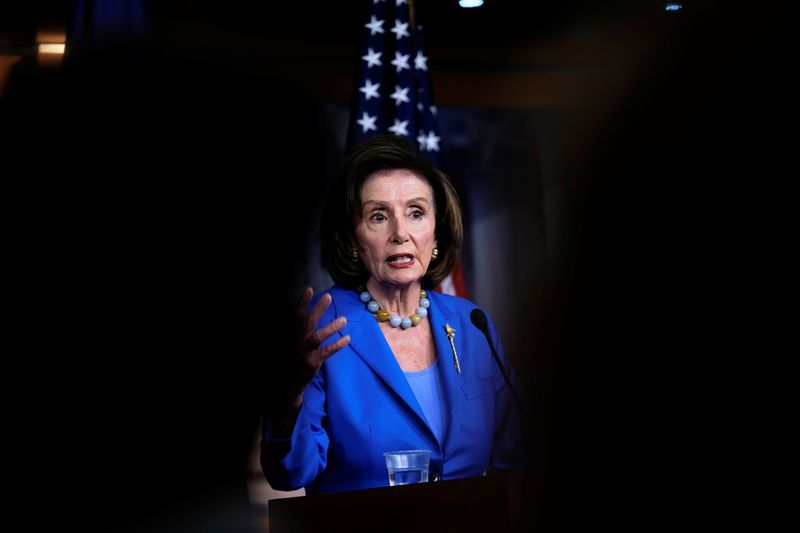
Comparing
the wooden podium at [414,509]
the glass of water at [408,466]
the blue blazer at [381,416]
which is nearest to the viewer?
the wooden podium at [414,509]

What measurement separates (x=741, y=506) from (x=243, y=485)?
1860 millimetres

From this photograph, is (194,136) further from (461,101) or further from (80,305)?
(461,101)

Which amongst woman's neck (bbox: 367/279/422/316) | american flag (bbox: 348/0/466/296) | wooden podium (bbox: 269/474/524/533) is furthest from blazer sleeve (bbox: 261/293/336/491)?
american flag (bbox: 348/0/466/296)

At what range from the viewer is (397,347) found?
1.64 m

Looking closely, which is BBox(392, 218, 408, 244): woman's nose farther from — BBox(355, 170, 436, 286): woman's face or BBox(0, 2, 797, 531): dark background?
BBox(0, 2, 797, 531): dark background

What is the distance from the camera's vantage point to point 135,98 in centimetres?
210

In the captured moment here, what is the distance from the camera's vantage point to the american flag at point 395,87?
2.25 m

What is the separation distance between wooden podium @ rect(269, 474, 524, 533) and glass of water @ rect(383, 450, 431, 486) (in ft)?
0.74

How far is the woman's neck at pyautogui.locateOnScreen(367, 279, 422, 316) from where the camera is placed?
5.49ft

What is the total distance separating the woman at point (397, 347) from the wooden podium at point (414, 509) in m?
0.45

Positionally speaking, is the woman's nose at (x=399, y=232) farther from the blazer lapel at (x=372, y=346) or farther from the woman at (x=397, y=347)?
the blazer lapel at (x=372, y=346)

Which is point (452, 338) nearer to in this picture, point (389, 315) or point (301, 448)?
point (389, 315)

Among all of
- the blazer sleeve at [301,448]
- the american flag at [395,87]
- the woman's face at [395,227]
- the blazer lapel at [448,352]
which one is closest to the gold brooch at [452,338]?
the blazer lapel at [448,352]

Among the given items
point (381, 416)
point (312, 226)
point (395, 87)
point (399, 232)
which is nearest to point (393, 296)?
point (399, 232)
